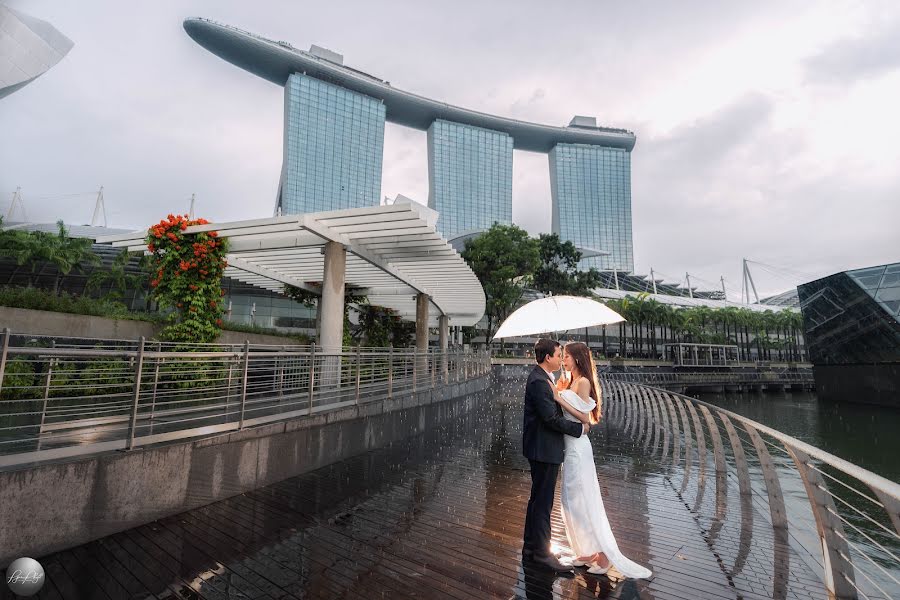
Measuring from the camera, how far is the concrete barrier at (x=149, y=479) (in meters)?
3.43

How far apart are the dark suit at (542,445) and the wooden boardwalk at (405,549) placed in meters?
0.33

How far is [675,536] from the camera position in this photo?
428cm

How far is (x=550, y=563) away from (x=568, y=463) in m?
0.78

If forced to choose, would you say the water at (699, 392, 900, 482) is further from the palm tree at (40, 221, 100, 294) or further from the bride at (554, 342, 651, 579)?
the palm tree at (40, 221, 100, 294)

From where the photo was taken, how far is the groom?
3.53 m

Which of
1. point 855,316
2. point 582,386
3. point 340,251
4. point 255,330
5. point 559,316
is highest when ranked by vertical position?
point 855,316

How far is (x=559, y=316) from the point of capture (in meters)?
5.60

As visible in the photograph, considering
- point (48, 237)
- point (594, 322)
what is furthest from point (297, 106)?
point (594, 322)

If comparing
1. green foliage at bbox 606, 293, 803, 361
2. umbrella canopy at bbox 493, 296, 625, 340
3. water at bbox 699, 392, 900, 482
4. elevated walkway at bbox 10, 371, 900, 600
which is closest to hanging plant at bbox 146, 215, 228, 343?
elevated walkway at bbox 10, 371, 900, 600

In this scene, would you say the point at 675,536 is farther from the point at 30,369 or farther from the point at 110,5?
the point at 110,5

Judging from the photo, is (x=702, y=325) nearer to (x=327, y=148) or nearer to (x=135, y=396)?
(x=135, y=396)

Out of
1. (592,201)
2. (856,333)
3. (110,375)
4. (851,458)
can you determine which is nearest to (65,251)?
(110,375)

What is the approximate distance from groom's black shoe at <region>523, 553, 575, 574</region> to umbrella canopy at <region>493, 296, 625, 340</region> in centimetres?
245

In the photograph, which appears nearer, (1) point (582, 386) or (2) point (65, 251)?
(1) point (582, 386)
